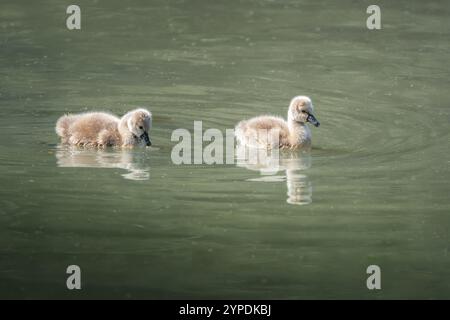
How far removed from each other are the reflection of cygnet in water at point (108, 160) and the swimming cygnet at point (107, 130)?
0.09 m

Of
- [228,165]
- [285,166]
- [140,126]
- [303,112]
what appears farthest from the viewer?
[303,112]

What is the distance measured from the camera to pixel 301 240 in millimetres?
7414

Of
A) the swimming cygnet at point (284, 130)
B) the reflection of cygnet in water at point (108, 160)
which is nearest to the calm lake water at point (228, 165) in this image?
the reflection of cygnet in water at point (108, 160)

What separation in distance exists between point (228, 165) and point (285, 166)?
468 mm

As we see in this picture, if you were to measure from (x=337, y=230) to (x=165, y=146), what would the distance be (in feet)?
8.75

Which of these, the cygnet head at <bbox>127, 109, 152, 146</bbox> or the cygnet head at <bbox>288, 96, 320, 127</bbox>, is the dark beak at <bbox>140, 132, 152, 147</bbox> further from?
the cygnet head at <bbox>288, 96, 320, 127</bbox>

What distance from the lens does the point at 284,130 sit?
10062mm

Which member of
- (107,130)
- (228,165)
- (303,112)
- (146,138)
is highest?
(303,112)

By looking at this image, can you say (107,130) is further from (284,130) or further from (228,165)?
(284,130)

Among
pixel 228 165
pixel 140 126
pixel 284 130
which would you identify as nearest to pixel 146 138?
pixel 140 126

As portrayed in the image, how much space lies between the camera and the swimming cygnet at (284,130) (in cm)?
998

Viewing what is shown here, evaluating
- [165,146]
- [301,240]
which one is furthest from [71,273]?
[165,146]

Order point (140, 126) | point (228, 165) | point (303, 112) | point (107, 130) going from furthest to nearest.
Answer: point (303, 112)
point (107, 130)
point (140, 126)
point (228, 165)
